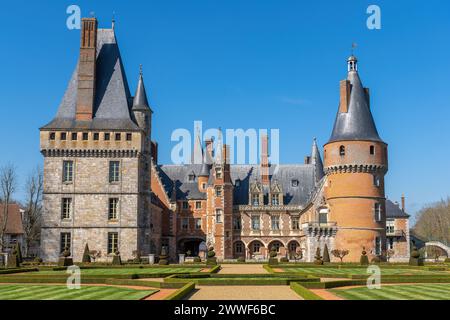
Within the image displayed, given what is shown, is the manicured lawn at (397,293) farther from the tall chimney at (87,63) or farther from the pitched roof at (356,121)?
the tall chimney at (87,63)

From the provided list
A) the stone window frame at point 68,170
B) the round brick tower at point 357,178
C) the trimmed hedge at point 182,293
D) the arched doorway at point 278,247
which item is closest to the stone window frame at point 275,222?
the arched doorway at point 278,247

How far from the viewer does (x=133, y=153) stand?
155 ft

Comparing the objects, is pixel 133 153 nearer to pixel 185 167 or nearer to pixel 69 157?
pixel 69 157

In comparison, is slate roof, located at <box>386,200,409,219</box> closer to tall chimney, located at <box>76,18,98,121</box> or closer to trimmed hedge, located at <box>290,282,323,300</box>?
tall chimney, located at <box>76,18,98,121</box>

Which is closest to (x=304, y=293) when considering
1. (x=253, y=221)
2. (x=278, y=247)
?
(x=253, y=221)

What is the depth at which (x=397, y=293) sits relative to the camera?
814 inches

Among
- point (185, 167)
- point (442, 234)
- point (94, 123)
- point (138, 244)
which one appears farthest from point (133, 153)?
point (442, 234)

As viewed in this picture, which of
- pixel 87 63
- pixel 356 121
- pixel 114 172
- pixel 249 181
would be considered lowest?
pixel 114 172

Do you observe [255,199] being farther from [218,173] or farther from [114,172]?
[114,172]

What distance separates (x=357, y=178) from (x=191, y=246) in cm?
2606

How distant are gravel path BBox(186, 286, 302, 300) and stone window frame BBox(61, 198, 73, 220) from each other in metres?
25.3

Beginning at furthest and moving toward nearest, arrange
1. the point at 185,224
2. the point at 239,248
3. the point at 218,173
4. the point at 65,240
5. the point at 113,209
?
1. the point at 185,224
2. the point at 239,248
3. the point at 218,173
4. the point at 113,209
5. the point at 65,240

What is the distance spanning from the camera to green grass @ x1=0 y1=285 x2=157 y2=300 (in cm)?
1912

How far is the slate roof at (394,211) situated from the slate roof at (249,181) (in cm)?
848
